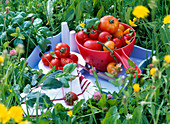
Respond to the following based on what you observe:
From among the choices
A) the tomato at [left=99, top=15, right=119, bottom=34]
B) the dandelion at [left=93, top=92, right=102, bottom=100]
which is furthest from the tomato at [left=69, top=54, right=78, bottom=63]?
the dandelion at [left=93, top=92, right=102, bottom=100]

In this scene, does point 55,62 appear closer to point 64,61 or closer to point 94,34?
point 64,61

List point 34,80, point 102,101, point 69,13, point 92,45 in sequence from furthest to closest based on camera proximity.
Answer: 1. point 69,13
2. point 92,45
3. point 34,80
4. point 102,101

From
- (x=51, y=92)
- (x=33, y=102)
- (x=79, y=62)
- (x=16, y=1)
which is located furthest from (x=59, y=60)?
(x=16, y=1)

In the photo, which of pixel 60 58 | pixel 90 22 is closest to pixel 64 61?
pixel 60 58

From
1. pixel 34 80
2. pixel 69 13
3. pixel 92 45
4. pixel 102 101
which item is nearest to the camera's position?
pixel 102 101

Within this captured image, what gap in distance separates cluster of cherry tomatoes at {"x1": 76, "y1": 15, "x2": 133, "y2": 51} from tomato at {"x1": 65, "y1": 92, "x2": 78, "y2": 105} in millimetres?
328

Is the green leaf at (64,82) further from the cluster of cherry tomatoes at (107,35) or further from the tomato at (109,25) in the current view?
the tomato at (109,25)

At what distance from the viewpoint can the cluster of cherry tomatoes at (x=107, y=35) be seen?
4.69 feet

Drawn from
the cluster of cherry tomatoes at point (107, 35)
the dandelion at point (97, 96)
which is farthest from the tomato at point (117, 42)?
the dandelion at point (97, 96)

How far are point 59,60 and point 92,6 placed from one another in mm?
667

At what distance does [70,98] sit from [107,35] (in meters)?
0.46

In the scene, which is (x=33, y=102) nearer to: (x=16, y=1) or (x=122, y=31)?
(x=122, y=31)

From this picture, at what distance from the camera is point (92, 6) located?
6.37 feet

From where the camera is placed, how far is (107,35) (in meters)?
1.45
